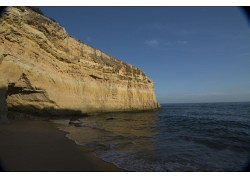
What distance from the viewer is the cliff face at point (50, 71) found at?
10828mm

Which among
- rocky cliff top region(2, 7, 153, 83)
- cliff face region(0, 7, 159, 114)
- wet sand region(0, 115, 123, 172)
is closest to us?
wet sand region(0, 115, 123, 172)

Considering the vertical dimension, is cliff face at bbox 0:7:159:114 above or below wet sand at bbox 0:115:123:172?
above

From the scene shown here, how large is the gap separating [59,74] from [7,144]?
10.1 metres

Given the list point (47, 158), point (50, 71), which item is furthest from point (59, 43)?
point (47, 158)

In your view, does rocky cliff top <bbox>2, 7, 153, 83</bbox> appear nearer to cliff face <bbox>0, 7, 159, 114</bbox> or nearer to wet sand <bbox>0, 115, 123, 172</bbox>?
cliff face <bbox>0, 7, 159, 114</bbox>

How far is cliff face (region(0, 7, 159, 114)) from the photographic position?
1083cm

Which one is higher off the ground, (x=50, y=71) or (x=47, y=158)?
(x=50, y=71)

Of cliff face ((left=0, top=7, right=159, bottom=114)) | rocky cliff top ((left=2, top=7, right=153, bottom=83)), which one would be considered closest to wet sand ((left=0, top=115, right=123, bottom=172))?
cliff face ((left=0, top=7, right=159, bottom=114))

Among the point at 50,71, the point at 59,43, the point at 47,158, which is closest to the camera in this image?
the point at 47,158

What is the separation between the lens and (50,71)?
45.0 feet

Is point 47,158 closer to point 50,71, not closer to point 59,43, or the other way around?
point 50,71

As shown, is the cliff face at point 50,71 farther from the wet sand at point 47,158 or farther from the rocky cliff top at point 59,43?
the wet sand at point 47,158

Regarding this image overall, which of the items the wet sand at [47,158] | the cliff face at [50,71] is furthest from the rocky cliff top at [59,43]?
the wet sand at [47,158]

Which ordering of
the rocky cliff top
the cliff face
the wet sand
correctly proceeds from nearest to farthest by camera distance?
the wet sand < the cliff face < the rocky cliff top
